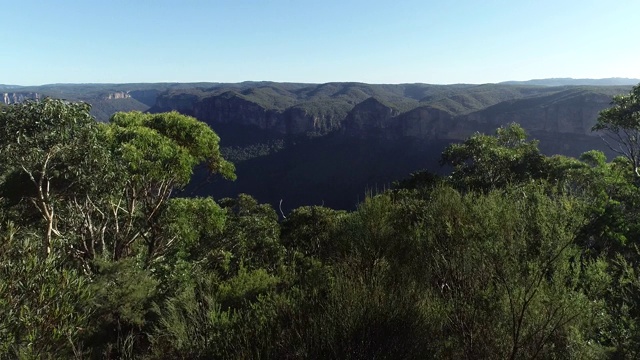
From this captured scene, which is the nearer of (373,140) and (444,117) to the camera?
(444,117)

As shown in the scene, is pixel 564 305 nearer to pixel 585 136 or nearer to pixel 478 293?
pixel 478 293

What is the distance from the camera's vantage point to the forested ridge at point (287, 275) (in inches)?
334

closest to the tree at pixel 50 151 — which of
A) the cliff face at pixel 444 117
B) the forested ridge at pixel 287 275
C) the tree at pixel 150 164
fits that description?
the forested ridge at pixel 287 275

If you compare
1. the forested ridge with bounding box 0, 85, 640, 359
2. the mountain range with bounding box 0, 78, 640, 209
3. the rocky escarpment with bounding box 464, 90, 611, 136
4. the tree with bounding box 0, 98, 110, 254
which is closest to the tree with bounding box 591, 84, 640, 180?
the forested ridge with bounding box 0, 85, 640, 359

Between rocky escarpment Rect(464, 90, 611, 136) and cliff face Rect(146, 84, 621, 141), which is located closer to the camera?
rocky escarpment Rect(464, 90, 611, 136)

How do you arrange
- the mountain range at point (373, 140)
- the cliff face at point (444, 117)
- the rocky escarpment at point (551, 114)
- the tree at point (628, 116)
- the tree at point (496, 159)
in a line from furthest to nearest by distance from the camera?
the cliff face at point (444, 117), the mountain range at point (373, 140), the rocky escarpment at point (551, 114), the tree at point (496, 159), the tree at point (628, 116)

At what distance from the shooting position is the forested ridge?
27.8 feet

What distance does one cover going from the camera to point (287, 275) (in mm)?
16547

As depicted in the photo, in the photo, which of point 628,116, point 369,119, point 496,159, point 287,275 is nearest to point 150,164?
point 287,275

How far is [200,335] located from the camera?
1123 centimetres

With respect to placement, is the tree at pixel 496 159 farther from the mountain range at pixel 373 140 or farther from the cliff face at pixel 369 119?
the cliff face at pixel 369 119

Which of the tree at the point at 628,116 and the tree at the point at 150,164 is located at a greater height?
the tree at the point at 628,116

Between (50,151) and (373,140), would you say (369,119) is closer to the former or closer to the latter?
(373,140)

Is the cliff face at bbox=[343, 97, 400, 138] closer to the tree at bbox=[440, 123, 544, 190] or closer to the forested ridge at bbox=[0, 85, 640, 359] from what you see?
the tree at bbox=[440, 123, 544, 190]
